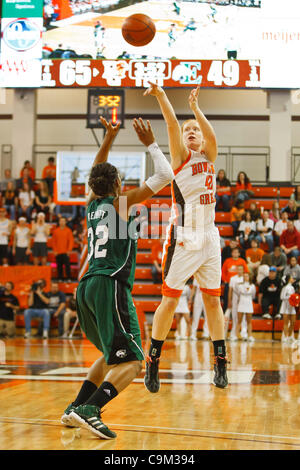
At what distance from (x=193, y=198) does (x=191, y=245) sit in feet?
1.33

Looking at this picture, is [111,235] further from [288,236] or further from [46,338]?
[288,236]

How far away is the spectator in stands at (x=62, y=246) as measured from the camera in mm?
15461

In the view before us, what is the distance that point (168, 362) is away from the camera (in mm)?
8562

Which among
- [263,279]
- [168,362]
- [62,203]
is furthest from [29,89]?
[168,362]

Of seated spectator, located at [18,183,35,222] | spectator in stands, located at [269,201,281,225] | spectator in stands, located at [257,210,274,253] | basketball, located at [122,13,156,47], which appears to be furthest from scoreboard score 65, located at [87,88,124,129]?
basketball, located at [122,13,156,47]

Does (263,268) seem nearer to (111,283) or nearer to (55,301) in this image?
(55,301)

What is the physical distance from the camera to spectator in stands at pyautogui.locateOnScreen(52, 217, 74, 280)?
50.7ft

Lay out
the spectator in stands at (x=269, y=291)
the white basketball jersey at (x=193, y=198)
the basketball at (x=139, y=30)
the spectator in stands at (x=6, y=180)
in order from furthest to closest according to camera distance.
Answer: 1. the spectator in stands at (x=6, y=180)
2. the spectator in stands at (x=269, y=291)
3. the basketball at (x=139, y=30)
4. the white basketball jersey at (x=193, y=198)

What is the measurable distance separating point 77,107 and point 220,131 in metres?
5.23

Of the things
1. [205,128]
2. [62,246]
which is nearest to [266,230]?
[62,246]

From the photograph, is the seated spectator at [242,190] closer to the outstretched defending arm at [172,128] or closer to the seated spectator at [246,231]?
the seated spectator at [246,231]

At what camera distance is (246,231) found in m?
15.5

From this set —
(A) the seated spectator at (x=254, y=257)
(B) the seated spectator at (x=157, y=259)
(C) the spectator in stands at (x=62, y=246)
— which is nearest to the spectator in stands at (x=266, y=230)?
(A) the seated spectator at (x=254, y=257)

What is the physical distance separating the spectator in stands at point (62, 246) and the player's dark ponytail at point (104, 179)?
11.4m
